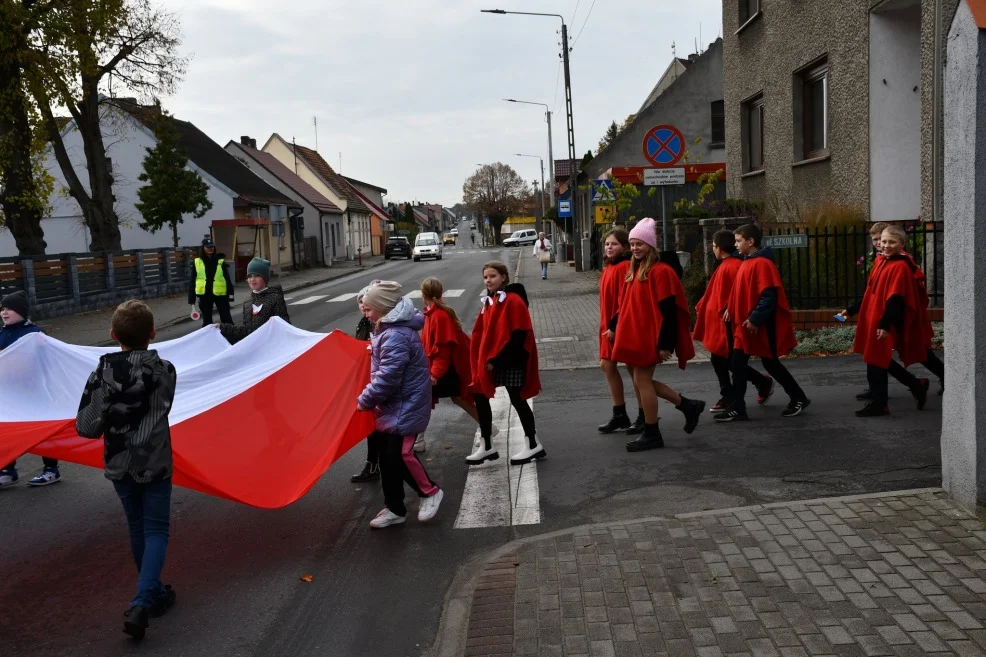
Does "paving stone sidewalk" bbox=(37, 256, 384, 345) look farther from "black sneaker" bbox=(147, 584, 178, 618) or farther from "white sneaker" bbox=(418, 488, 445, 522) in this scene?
"black sneaker" bbox=(147, 584, 178, 618)

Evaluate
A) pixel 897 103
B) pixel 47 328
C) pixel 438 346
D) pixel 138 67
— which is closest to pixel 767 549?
pixel 438 346

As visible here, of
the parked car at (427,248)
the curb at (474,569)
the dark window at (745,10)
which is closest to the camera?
the curb at (474,569)

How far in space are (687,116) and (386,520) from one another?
105 ft

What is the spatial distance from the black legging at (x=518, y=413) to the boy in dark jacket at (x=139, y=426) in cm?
297

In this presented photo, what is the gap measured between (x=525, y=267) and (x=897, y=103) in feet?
91.2

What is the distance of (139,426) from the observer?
182 inches

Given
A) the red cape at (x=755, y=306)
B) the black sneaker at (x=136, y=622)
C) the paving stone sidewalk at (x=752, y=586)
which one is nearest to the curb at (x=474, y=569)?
the paving stone sidewalk at (x=752, y=586)

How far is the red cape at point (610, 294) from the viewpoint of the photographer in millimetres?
7426

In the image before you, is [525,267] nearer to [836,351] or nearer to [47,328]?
[47,328]

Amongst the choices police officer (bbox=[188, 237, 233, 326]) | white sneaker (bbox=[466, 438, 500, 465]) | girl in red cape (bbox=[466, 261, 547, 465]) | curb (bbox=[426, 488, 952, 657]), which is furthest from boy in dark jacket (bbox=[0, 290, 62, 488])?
police officer (bbox=[188, 237, 233, 326])

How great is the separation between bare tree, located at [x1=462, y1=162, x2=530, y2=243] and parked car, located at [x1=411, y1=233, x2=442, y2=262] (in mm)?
61876

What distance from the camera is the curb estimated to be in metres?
4.18

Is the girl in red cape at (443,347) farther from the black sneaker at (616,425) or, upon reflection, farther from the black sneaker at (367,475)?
the black sneaker at (616,425)

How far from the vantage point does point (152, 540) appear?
4645 mm
